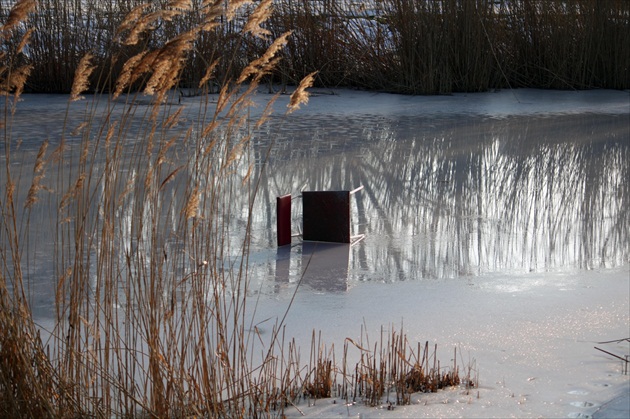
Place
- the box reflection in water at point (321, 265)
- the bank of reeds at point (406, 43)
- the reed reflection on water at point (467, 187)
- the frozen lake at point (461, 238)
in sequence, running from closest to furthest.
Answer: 1. the frozen lake at point (461, 238)
2. the box reflection in water at point (321, 265)
3. the reed reflection on water at point (467, 187)
4. the bank of reeds at point (406, 43)

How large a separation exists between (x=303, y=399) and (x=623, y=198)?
2749 mm

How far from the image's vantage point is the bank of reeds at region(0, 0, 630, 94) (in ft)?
25.5

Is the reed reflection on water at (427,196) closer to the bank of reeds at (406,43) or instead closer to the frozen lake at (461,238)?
the frozen lake at (461,238)

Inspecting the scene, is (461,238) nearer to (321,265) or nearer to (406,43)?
(321,265)

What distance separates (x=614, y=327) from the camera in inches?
110

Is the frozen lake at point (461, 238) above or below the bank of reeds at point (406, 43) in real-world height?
below

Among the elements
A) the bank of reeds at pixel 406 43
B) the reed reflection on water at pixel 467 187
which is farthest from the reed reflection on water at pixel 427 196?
the bank of reeds at pixel 406 43

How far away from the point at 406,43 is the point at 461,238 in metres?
4.48

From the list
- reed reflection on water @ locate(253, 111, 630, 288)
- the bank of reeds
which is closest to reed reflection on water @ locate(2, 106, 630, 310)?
reed reflection on water @ locate(253, 111, 630, 288)

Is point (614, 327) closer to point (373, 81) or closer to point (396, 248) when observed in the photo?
point (396, 248)

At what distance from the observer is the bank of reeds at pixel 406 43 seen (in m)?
7.78

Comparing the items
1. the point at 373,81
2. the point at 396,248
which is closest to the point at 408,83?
the point at 373,81

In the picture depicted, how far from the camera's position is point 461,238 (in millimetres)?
3846

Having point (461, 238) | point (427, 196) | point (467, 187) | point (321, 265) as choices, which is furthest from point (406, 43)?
point (321, 265)
